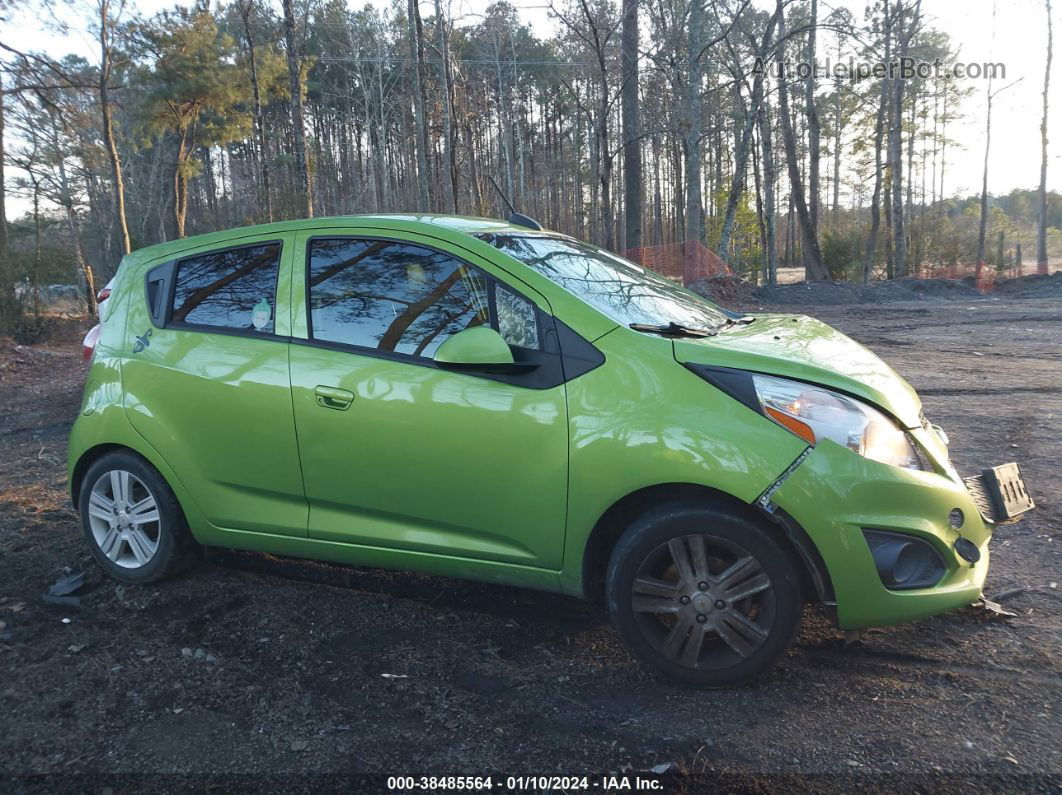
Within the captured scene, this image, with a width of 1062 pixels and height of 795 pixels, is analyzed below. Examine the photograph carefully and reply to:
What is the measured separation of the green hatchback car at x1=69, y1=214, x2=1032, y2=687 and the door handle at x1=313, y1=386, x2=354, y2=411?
10 millimetres

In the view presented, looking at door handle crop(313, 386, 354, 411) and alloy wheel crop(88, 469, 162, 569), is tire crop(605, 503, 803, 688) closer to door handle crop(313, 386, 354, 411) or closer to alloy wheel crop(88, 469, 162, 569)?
door handle crop(313, 386, 354, 411)

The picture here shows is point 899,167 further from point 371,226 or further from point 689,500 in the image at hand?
point 689,500

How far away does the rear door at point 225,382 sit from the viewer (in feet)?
11.7

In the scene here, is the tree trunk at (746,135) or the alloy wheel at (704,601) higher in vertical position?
the tree trunk at (746,135)

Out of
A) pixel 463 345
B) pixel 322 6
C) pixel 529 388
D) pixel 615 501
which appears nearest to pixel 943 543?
pixel 615 501

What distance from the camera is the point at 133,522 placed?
13.0 ft

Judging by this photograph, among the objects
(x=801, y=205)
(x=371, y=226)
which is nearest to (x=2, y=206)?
(x=371, y=226)

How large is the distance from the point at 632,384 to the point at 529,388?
1.33ft

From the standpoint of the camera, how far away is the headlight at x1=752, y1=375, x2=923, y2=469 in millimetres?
2789

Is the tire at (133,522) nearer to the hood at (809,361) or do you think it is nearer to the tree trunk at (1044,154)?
the hood at (809,361)

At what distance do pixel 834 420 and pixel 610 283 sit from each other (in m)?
1.24

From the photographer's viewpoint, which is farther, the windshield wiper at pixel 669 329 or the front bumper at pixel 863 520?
the windshield wiper at pixel 669 329

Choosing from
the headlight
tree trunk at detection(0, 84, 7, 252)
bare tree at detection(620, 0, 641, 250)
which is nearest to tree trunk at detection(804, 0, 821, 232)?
bare tree at detection(620, 0, 641, 250)

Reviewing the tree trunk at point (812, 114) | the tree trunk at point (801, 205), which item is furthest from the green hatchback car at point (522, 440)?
the tree trunk at point (801, 205)
